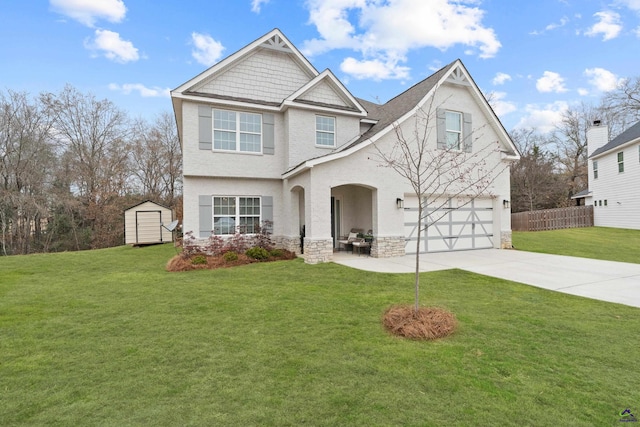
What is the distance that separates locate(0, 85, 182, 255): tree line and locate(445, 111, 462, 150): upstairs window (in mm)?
23257

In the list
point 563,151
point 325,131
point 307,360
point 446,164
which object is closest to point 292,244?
point 325,131

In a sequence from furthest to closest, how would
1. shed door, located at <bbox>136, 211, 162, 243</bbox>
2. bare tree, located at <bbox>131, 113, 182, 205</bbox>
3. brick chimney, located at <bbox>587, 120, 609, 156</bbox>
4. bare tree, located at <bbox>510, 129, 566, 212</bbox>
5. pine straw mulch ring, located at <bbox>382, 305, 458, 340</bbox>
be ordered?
bare tree, located at <bbox>510, 129, 566, 212</bbox> → bare tree, located at <bbox>131, 113, 182, 205</bbox> → brick chimney, located at <bbox>587, 120, 609, 156</bbox> → shed door, located at <bbox>136, 211, 162, 243</bbox> → pine straw mulch ring, located at <bbox>382, 305, 458, 340</bbox>

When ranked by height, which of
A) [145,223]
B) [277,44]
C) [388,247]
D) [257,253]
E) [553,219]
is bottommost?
[257,253]

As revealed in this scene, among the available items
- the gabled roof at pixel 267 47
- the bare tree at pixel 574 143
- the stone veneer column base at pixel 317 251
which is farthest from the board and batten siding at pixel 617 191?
the stone veneer column base at pixel 317 251

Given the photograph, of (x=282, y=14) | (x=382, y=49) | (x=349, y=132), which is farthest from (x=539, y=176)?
(x=282, y=14)

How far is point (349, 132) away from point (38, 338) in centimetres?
1210

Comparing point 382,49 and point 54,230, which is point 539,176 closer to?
point 382,49

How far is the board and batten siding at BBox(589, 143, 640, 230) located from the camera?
2064 centimetres

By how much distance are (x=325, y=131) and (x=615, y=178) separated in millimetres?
23320

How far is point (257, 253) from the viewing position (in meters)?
11.3

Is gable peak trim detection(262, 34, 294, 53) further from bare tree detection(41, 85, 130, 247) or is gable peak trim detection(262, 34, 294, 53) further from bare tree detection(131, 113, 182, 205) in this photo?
bare tree detection(41, 85, 130, 247)

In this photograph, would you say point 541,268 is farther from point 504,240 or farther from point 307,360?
point 307,360

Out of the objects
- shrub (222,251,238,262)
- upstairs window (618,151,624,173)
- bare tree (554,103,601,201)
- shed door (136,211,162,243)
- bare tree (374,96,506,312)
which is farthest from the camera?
bare tree (554,103,601,201)

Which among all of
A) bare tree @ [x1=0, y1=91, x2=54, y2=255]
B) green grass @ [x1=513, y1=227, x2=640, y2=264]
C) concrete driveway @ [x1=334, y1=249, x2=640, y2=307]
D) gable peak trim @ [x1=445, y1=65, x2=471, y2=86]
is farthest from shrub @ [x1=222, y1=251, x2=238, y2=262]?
bare tree @ [x1=0, y1=91, x2=54, y2=255]
